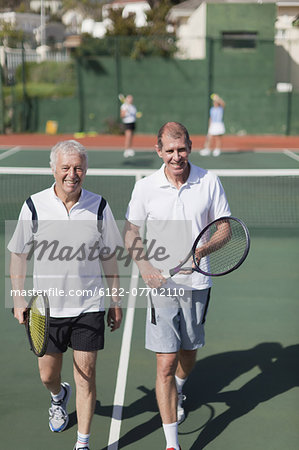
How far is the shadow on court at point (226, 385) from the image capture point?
4465 millimetres

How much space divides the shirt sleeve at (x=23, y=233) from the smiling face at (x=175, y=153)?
94 centimetres

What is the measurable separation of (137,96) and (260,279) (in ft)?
69.3

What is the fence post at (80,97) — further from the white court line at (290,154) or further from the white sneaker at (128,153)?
the white court line at (290,154)

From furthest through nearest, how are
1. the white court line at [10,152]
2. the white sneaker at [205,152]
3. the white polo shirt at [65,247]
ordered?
the white sneaker at [205,152] → the white court line at [10,152] → the white polo shirt at [65,247]

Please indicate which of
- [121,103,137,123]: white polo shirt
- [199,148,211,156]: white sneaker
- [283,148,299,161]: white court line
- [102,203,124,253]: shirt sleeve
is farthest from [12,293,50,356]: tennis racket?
[199,148,211,156]: white sneaker

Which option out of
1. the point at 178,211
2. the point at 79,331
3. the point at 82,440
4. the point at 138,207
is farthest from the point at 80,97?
the point at 82,440

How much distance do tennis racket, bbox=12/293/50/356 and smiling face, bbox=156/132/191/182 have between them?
3.78 feet

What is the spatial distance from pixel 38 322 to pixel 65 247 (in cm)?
49

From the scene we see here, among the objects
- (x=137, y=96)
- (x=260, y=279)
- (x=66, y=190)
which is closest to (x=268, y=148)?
(x=137, y=96)

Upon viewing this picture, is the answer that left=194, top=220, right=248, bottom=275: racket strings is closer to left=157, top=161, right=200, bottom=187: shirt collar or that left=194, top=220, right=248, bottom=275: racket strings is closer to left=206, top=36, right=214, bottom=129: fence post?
left=157, top=161, right=200, bottom=187: shirt collar

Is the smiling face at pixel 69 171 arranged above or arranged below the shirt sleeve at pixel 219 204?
above

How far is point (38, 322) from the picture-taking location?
3900mm

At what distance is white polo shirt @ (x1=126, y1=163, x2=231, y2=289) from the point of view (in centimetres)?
416

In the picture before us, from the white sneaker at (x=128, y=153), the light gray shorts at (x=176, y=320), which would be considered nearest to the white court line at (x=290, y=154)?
the white sneaker at (x=128, y=153)
